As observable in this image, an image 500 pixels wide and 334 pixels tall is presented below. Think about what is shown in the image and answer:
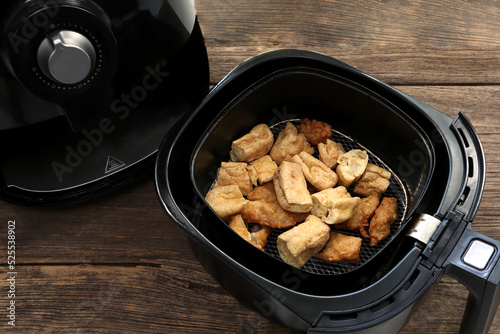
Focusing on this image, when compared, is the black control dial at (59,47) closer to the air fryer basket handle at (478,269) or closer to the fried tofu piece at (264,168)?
the fried tofu piece at (264,168)

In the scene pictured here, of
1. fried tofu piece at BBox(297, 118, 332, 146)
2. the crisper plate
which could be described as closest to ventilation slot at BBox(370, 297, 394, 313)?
the crisper plate

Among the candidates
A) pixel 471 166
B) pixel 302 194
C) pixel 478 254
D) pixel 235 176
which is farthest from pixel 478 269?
pixel 235 176

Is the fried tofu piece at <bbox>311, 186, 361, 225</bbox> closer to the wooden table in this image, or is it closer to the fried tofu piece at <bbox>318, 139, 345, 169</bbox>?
the fried tofu piece at <bbox>318, 139, 345, 169</bbox>


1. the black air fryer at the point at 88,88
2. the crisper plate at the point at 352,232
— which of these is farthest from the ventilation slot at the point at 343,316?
the black air fryer at the point at 88,88

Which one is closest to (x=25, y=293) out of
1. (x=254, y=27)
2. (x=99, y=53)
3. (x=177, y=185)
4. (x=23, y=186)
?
(x=23, y=186)

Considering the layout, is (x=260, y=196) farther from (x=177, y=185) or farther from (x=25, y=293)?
(x=25, y=293)

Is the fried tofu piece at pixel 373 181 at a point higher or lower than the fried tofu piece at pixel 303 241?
higher
